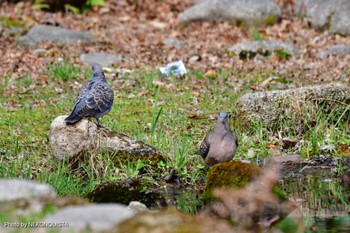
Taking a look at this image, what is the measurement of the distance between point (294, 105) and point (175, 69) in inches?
171

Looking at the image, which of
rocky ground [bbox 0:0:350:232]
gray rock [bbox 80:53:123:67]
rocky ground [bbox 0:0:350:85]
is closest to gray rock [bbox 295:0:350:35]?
rocky ground [bbox 0:0:350:232]

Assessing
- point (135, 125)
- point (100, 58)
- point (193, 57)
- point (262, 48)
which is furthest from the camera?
point (262, 48)

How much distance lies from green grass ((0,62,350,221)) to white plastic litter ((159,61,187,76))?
24cm

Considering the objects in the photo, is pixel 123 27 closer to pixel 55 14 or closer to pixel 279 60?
pixel 55 14

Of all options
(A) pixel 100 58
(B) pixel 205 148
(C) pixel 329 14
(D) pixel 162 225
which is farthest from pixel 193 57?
(D) pixel 162 225

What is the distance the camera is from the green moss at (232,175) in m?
7.44

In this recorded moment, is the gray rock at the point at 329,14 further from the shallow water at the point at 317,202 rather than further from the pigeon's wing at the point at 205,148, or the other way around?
the pigeon's wing at the point at 205,148

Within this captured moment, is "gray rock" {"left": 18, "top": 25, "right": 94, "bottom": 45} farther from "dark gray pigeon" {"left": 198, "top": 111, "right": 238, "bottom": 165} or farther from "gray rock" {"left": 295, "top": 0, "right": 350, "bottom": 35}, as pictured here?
"dark gray pigeon" {"left": 198, "top": 111, "right": 238, "bottom": 165}

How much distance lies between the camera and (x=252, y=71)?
1448cm

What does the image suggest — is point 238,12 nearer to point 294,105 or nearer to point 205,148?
point 294,105

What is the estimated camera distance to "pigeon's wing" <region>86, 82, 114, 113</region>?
8.92 meters

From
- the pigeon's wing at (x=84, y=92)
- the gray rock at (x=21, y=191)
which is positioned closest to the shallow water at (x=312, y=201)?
the pigeon's wing at (x=84, y=92)

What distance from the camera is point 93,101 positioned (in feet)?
29.3

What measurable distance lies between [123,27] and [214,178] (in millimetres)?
11454
